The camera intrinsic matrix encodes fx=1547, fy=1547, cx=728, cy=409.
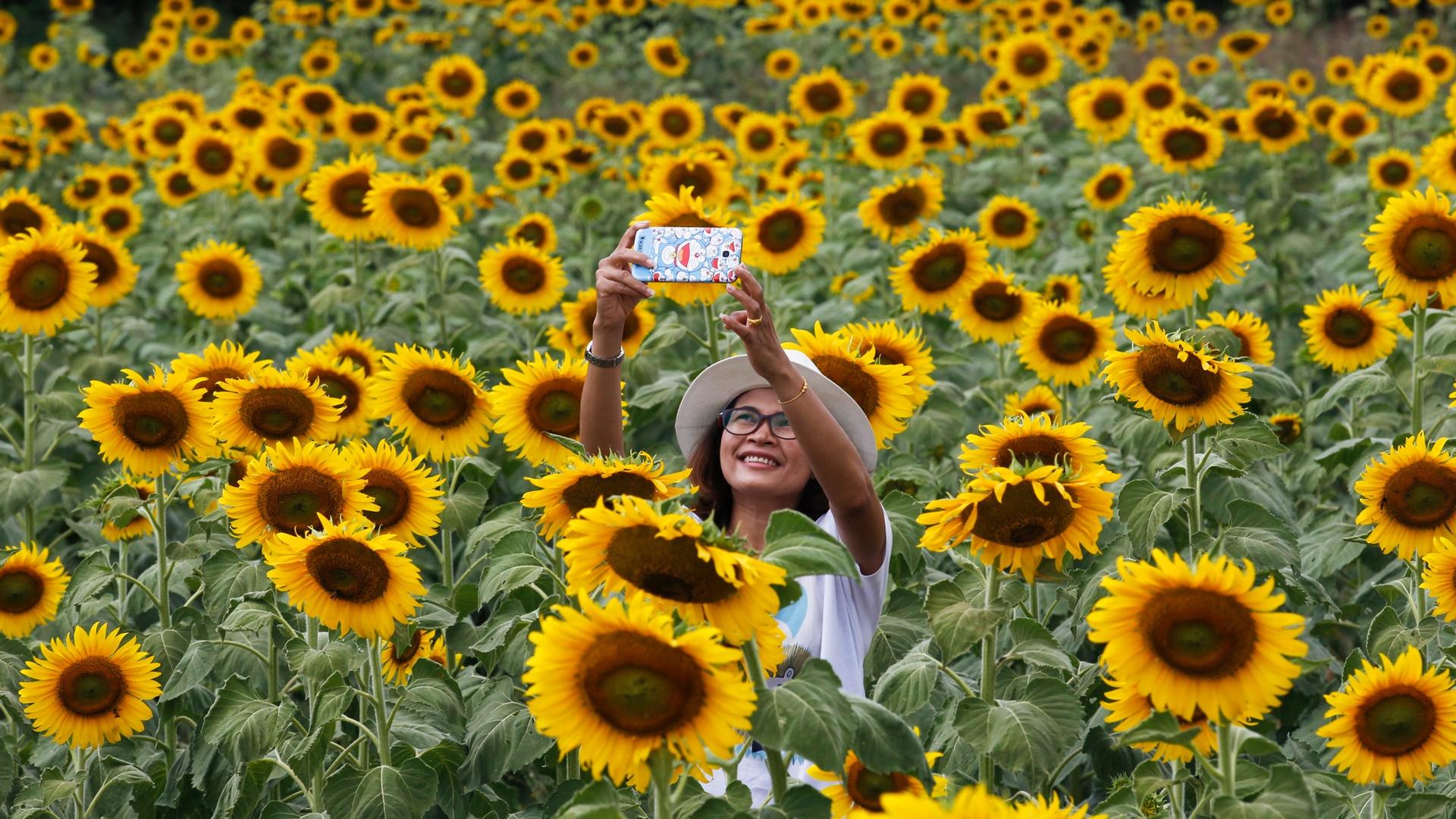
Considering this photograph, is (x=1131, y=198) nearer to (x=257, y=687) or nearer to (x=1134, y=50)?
(x=257, y=687)

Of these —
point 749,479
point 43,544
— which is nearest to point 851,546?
point 749,479

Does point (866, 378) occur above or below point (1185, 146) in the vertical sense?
below

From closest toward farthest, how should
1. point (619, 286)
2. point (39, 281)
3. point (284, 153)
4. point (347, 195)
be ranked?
1. point (619, 286)
2. point (39, 281)
3. point (347, 195)
4. point (284, 153)

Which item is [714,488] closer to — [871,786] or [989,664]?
[989,664]

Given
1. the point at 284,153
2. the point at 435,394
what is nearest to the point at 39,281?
the point at 435,394

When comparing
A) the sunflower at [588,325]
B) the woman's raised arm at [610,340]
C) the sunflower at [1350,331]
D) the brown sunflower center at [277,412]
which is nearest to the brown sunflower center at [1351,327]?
the sunflower at [1350,331]

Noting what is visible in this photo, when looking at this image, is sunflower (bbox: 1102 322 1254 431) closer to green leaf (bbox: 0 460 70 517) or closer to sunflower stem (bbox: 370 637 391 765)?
sunflower stem (bbox: 370 637 391 765)

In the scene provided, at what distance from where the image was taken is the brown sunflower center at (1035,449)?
304cm

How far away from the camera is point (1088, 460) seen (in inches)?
119

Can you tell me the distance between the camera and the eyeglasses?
330cm

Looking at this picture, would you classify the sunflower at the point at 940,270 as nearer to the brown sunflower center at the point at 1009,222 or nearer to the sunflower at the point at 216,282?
the brown sunflower center at the point at 1009,222

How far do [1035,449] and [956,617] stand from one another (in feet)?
1.47

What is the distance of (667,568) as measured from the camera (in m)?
2.16

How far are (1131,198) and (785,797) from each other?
19.0 ft
